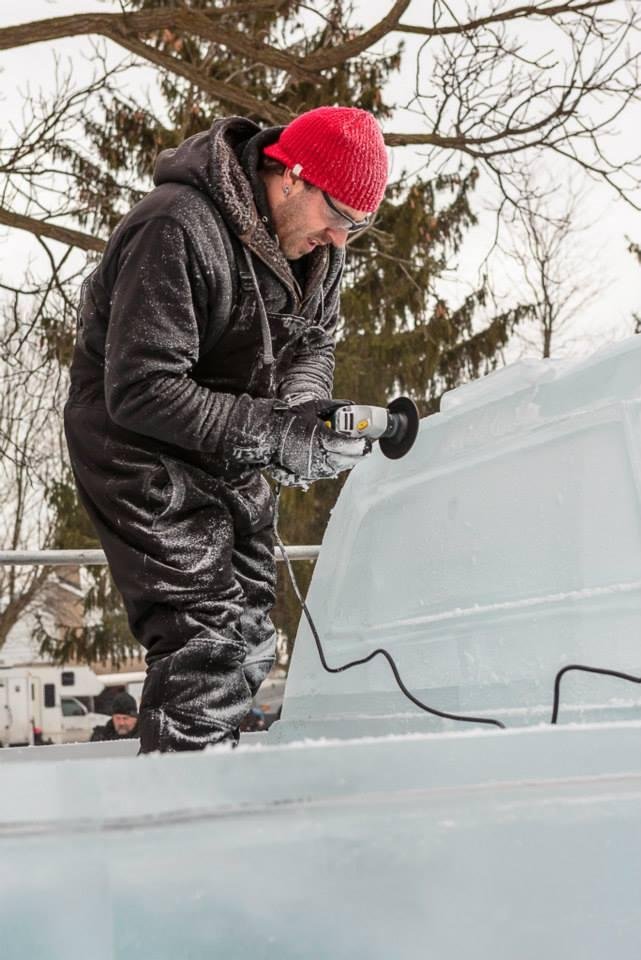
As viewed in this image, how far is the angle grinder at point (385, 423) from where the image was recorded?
1798mm

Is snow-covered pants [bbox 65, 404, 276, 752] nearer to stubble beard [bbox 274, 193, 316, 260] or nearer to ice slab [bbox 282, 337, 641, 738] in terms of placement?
ice slab [bbox 282, 337, 641, 738]

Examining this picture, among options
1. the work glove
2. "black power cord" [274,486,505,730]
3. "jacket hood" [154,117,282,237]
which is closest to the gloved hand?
the work glove

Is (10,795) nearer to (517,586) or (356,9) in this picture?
(517,586)

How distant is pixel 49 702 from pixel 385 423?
13.5 meters

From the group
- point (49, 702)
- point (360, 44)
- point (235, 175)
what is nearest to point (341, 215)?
point (235, 175)

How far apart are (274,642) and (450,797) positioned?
1.43m

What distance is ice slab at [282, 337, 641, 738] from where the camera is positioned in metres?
1.56

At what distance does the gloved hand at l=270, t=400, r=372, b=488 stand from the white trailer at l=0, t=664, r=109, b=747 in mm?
9484

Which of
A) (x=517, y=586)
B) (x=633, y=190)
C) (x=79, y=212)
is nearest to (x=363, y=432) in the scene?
(x=517, y=586)

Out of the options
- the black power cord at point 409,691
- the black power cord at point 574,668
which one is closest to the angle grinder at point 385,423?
the black power cord at point 409,691

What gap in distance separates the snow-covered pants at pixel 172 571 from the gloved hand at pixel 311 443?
14 centimetres

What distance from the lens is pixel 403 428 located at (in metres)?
1.98

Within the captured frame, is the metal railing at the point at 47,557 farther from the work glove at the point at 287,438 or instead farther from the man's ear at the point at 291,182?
the man's ear at the point at 291,182

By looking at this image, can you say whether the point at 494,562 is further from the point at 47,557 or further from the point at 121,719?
the point at 121,719
